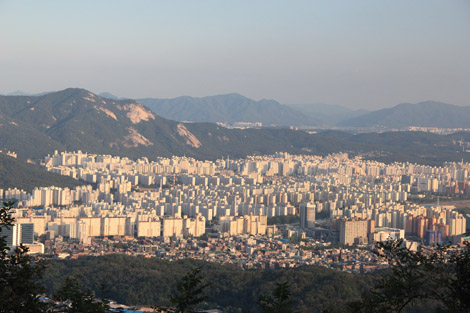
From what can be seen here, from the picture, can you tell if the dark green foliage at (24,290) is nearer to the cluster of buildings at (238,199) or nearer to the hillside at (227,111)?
the cluster of buildings at (238,199)

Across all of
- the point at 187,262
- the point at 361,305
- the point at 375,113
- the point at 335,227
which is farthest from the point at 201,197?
the point at 375,113

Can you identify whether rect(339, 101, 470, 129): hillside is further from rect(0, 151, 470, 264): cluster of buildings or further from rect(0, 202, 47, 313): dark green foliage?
rect(0, 202, 47, 313): dark green foliage

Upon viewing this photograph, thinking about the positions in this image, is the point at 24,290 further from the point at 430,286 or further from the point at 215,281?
the point at 215,281

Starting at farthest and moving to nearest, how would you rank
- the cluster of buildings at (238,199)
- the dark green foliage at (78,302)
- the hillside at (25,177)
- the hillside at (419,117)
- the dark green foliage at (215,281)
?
the hillside at (419,117) → the hillside at (25,177) → the cluster of buildings at (238,199) → the dark green foliage at (215,281) → the dark green foliage at (78,302)

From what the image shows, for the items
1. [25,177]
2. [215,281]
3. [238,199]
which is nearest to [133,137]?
[25,177]

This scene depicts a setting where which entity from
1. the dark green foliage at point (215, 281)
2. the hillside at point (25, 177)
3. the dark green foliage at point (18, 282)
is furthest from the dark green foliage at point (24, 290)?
the hillside at point (25, 177)

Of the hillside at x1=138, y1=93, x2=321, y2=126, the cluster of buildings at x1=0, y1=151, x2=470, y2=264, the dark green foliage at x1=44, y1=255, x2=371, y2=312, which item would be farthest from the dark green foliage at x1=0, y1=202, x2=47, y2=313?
the hillside at x1=138, y1=93, x2=321, y2=126
